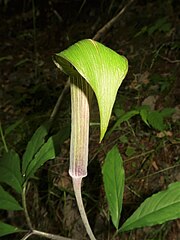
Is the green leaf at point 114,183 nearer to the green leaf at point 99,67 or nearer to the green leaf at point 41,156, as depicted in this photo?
the green leaf at point 41,156

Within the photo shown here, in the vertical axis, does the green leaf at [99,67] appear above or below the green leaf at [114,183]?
above

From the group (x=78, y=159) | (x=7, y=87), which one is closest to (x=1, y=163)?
(x=78, y=159)

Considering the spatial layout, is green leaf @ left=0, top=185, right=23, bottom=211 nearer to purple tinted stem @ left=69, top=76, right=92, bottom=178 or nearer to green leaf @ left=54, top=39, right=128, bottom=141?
purple tinted stem @ left=69, top=76, right=92, bottom=178

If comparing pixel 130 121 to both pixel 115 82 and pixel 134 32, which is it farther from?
pixel 115 82

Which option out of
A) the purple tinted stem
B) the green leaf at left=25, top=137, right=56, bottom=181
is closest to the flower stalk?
the purple tinted stem

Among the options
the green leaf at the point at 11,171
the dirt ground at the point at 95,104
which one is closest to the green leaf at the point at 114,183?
the green leaf at the point at 11,171

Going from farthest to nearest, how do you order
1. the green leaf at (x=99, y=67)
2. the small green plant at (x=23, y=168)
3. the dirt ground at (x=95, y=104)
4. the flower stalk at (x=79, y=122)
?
the dirt ground at (x=95, y=104), the small green plant at (x=23, y=168), the flower stalk at (x=79, y=122), the green leaf at (x=99, y=67)

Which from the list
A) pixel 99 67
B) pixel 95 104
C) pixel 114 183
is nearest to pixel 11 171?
pixel 114 183
